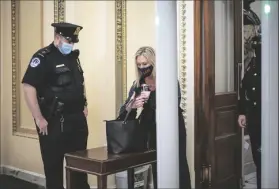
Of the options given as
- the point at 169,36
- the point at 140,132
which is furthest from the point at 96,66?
the point at 169,36

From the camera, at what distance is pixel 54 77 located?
6.93ft

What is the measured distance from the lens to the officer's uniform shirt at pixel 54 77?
206 centimetres

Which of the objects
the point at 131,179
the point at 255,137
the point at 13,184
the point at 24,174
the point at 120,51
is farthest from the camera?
the point at 24,174

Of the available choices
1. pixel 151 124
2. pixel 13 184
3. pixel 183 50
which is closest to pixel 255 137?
pixel 151 124

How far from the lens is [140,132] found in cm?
178

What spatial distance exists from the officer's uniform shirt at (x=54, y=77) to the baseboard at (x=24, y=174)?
106cm

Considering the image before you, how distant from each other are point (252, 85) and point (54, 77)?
1100 millimetres

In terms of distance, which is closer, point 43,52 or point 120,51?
point 43,52

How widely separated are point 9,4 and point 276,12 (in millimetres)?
2576

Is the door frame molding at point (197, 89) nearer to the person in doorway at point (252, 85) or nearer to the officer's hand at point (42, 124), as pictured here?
the person in doorway at point (252, 85)

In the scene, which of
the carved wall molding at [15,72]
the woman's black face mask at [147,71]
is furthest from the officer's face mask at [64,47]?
the carved wall molding at [15,72]

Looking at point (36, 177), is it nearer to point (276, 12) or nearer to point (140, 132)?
point (140, 132)

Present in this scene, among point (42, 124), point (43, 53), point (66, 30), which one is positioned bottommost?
point (42, 124)

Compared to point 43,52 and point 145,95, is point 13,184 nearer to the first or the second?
point 43,52
